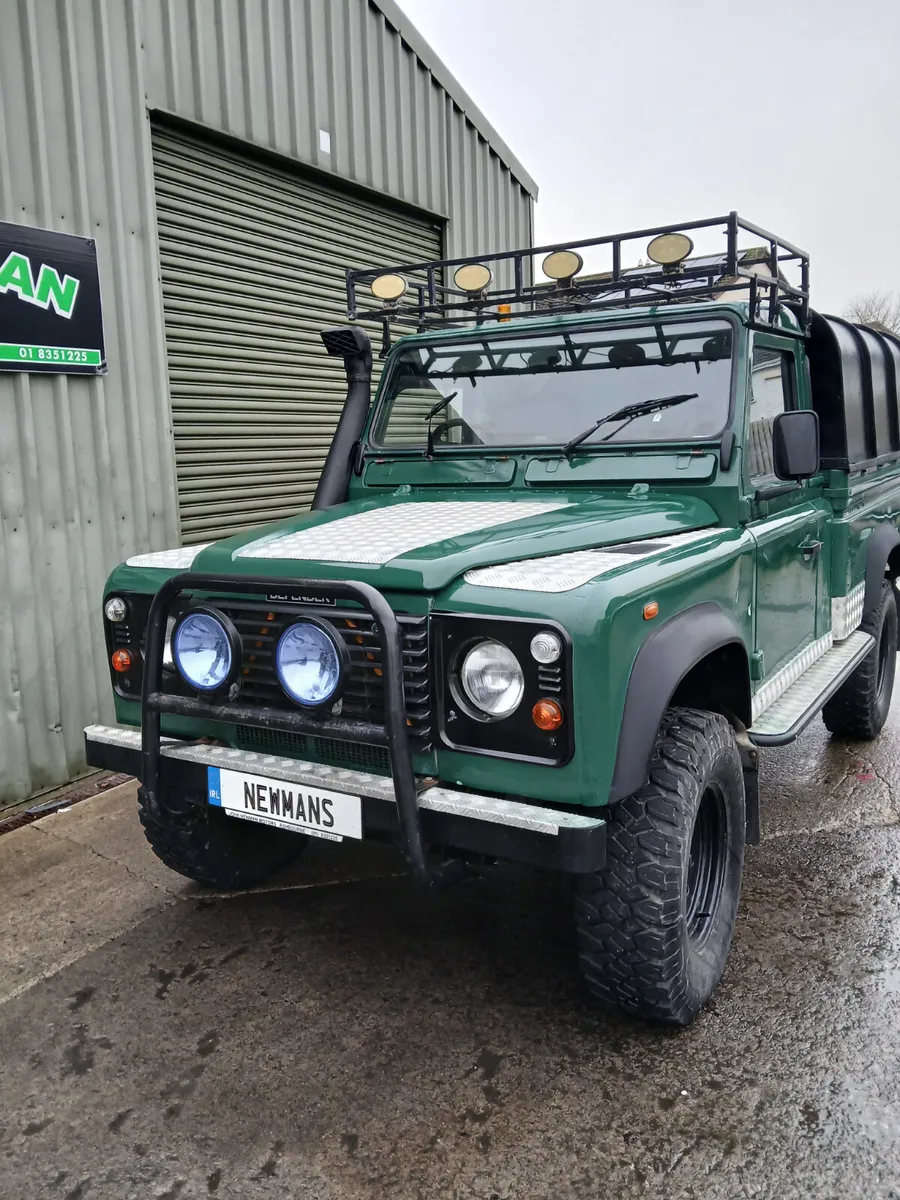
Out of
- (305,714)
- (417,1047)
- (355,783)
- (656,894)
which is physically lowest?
(417,1047)

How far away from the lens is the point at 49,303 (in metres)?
4.46

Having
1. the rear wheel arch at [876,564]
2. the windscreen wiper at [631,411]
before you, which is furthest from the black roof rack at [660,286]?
the rear wheel arch at [876,564]

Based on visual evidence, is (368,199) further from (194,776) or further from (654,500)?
(194,776)

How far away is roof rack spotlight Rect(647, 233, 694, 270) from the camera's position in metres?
3.50

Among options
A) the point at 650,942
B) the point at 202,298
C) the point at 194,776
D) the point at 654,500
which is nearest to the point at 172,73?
the point at 202,298

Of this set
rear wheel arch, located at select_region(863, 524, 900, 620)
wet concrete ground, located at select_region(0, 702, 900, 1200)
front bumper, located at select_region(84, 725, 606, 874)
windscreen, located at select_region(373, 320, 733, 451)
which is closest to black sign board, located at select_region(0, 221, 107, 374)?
windscreen, located at select_region(373, 320, 733, 451)

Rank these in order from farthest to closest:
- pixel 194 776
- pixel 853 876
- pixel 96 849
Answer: pixel 96 849
pixel 853 876
pixel 194 776

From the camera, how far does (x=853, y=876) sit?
11.8 feet

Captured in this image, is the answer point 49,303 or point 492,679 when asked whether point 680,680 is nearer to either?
point 492,679

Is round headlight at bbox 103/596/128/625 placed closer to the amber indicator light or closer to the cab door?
the amber indicator light

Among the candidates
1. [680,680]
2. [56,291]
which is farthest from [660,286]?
[56,291]

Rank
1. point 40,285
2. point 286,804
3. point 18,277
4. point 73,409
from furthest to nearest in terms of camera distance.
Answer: point 73,409 < point 40,285 < point 18,277 < point 286,804

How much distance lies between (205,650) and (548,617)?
1.07m

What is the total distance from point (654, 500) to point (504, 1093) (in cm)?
192
